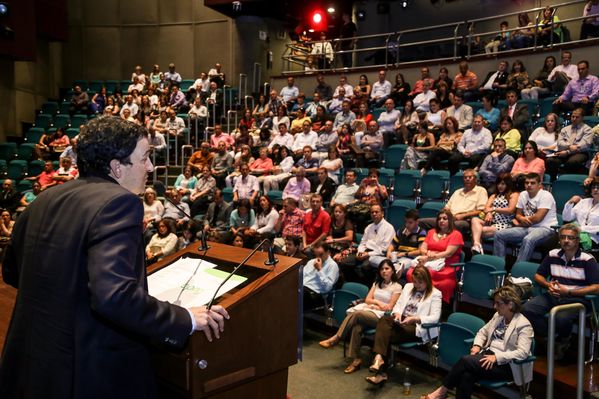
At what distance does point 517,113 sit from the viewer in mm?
8047

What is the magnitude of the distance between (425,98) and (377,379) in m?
6.33

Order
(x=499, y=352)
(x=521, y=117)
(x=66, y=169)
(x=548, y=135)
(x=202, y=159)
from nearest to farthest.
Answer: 1. (x=499, y=352)
2. (x=548, y=135)
3. (x=521, y=117)
4. (x=202, y=159)
5. (x=66, y=169)

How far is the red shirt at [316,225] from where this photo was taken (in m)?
7.07

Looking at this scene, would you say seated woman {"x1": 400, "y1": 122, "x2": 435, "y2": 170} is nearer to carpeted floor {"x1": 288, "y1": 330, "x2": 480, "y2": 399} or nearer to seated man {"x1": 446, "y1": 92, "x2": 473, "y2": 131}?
seated man {"x1": 446, "y1": 92, "x2": 473, "y2": 131}

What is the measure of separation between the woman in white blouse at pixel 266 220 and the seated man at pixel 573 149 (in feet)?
11.9

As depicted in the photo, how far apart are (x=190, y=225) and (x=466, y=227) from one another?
12.9ft

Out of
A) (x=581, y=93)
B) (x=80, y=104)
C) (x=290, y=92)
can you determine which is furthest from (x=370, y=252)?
(x=80, y=104)

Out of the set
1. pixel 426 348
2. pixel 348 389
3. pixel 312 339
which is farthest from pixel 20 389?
pixel 312 339

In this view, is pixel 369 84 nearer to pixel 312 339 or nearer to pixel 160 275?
pixel 312 339

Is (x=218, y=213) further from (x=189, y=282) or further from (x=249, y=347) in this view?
(x=249, y=347)

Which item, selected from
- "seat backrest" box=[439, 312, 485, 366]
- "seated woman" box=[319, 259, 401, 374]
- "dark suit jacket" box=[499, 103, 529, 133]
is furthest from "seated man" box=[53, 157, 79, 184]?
"seat backrest" box=[439, 312, 485, 366]

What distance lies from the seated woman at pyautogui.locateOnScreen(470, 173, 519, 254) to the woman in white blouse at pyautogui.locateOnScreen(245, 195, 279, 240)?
2750 millimetres

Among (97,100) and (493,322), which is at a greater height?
(97,100)

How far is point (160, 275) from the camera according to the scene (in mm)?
2041
